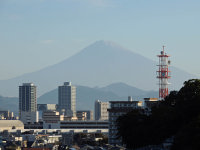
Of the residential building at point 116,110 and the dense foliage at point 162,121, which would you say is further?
the residential building at point 116,110

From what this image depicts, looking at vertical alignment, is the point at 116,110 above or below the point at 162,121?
above

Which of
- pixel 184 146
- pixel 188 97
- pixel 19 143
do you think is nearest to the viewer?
pixel 184 146

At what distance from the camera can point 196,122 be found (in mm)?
78438

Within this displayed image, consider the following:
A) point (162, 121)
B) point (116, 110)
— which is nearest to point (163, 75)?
point (116, 110)

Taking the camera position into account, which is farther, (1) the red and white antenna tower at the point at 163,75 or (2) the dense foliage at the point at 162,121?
(1) the red and white antenna tower at the point at 163,75

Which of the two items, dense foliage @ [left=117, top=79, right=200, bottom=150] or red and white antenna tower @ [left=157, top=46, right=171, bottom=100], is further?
red and white antenna tower @ [left=157, top=46, right=171, bottom=100]

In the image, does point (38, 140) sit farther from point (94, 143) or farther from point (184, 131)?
point (184, 131)

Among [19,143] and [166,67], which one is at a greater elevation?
[166,67]

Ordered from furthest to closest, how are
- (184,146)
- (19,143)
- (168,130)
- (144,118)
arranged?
(19,143) → (144,118) → (168,130) → (184,146)

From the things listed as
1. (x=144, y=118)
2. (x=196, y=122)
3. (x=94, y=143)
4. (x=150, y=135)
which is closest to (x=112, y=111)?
(x=94, y=143)

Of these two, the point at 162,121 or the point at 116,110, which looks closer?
the point at 162,121

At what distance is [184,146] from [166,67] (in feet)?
340

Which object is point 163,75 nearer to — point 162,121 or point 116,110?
point 116,110

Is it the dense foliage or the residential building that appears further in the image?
the residential building
